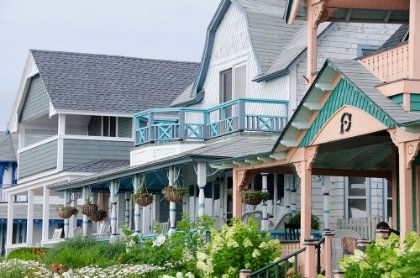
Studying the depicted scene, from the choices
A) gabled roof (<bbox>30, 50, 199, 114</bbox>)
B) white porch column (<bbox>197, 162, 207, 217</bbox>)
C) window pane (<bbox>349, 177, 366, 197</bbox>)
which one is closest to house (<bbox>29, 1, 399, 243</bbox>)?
white porch column (<bbox>197, 162, 207, 217</bbox>)

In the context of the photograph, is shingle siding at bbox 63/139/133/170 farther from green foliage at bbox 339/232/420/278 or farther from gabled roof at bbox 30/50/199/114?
green foliage at bbox 339/232/420/278

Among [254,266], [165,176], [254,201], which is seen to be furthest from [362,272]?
[165,176]

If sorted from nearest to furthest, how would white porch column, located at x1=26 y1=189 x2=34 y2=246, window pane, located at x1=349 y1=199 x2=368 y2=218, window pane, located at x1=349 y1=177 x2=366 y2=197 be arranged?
window pane, located at x1=349 y1=199 x2=368 y2=218, window pane, located at x1=349 y1=177 x2=366 y2=197, white porch column, located at x1=26 y1=189 x2=34 y2=246

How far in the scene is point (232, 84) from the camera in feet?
92.6

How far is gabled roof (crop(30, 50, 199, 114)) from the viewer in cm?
3491

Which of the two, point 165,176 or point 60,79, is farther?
point 60,79

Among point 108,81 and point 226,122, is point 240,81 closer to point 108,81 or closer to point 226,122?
point 226,122

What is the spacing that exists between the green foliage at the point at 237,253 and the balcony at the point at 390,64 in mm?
4148

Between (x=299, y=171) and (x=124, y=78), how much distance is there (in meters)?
19.5

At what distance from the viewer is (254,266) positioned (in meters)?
18.2

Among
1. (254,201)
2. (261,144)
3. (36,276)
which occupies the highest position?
(261,144)

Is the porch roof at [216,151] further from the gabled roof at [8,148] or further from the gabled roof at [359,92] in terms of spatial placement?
the gabled roof at [8,148]

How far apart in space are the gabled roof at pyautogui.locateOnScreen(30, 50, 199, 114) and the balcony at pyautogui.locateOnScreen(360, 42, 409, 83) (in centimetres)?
1884

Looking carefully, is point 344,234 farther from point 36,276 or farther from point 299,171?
point 36,276
